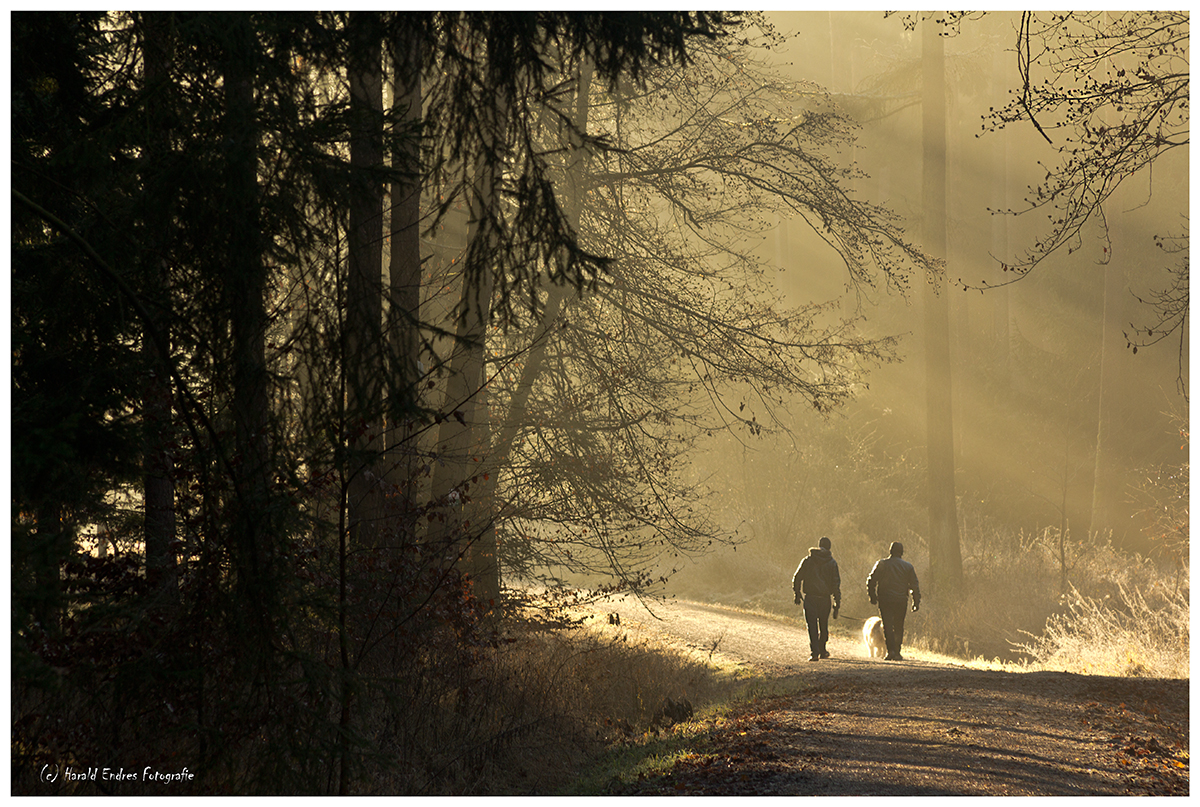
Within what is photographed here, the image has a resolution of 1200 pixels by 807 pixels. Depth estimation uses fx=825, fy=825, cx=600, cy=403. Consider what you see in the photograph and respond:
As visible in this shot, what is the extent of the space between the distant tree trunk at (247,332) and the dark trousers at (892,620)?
34.0 feet

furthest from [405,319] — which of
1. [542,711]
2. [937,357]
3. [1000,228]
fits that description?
[1000,228]

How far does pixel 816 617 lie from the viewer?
12.4m

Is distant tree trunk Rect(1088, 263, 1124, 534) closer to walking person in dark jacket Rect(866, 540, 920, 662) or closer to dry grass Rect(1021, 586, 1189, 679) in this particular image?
dry grass Rect(1021, 586, 1189, 679)

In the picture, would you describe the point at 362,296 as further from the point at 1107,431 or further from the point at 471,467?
the point at 1107,431

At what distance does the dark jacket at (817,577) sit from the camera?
40.4 feet

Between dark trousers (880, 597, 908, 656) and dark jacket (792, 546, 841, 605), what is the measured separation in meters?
0.77

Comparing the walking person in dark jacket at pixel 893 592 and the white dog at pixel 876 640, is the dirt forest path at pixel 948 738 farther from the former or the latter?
the white dog at pixel 876 640

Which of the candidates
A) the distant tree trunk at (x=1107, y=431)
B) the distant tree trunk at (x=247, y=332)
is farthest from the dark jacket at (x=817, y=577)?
the distant tree trunk at (x=1107, y=431)

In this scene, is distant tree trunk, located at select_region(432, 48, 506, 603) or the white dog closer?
distant tree trunk, located at select_region(432, 48, 506, 603)

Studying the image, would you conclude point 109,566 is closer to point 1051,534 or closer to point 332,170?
point 332,170

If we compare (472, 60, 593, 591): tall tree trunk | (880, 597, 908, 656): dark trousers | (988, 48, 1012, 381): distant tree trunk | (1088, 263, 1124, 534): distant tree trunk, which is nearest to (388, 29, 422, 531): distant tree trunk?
(472, 60, 593, 591): tall tree trunk

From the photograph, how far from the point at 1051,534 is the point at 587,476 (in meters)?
17.8

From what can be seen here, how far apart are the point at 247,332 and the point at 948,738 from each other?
5.81 meters

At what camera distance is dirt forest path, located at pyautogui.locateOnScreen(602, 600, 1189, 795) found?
534 cm
